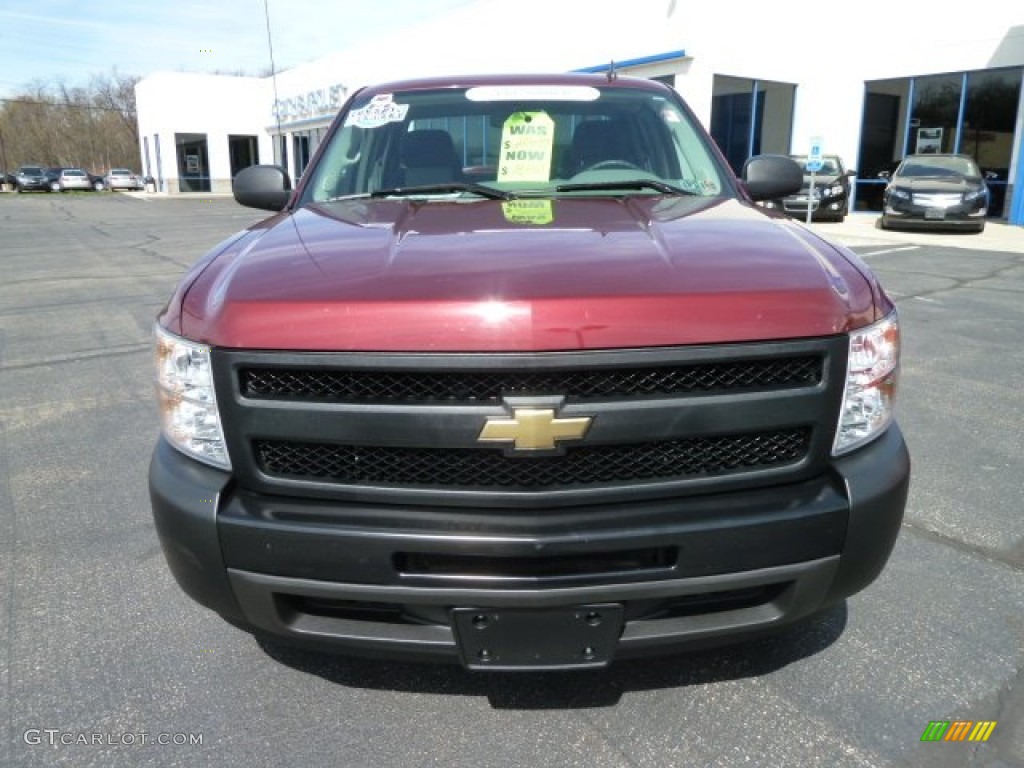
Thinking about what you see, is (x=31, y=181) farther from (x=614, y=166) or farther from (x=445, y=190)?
(x=614, y=166)

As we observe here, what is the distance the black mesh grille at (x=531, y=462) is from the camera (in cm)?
184

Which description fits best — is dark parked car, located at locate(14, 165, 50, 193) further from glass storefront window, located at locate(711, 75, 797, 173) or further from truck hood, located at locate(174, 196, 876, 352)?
truck hood, located at locate(174, 196, 876, 352)

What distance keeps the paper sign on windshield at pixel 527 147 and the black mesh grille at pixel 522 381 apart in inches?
58.5

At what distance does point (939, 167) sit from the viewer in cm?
1700

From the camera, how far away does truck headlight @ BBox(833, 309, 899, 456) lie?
6.41ft

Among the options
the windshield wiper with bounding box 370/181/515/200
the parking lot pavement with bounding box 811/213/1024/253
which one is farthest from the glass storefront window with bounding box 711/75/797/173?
the windshield wiper with bounding box 370/181/515/200

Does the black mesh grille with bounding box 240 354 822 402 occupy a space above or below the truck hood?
below

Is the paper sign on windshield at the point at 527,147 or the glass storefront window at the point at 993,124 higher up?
the glass storefront window at the point at 993,124

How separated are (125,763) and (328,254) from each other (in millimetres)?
1432

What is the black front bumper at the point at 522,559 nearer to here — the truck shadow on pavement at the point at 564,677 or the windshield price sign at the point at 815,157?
the truck shadow on pavement at the point at 564,677

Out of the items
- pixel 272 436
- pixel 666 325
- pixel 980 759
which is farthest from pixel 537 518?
pixel 980 759

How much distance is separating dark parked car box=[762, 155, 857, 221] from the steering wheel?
16.7 m

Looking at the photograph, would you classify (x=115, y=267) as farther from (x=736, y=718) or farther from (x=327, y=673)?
(x=736, y=718)

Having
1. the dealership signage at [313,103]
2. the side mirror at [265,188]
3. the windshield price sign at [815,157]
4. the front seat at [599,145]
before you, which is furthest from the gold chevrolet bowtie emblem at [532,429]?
the dealership signage at [313,103]
